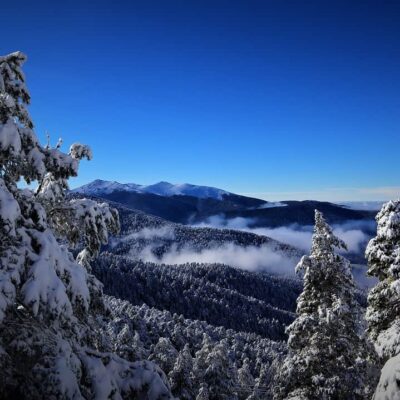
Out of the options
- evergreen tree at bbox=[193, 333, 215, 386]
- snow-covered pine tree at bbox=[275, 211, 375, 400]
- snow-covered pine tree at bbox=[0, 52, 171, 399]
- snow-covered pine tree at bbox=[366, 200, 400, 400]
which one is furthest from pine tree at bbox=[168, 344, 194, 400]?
snow-covered pine tree at bbox=[0, 52, 171, 399]

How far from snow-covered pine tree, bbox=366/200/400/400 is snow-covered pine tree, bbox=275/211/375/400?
109 centimetres

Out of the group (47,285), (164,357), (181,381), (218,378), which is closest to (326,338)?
(47,285)

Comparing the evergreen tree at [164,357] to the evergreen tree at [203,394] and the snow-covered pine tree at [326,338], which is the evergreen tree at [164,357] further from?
the snow-covered pine tree at [326,338]

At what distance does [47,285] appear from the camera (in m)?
5.94

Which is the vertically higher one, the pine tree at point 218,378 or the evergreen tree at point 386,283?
the evergreen tree at point 386,283

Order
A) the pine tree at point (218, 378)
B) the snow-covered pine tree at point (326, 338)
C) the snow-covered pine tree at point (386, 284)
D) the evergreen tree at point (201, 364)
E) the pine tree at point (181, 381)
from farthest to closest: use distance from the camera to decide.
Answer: the evergreen tree at point (201, 364) → the pine tree at point (218, 378) → the pine tree at point (181, 381) → the snow-covered pine tree at point (326, 338) → the snow-covered pine tree at point (386, 284)

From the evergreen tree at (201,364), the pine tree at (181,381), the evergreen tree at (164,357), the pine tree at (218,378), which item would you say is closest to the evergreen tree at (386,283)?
the pine tree at (181,381)

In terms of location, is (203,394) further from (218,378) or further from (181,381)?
(218,378)

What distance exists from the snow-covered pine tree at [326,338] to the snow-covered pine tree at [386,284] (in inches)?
43.1

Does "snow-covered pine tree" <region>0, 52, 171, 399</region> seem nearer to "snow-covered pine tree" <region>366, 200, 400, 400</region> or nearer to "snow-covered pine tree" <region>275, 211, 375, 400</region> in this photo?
"snow-covered pine tree" <region>366, 200, 400, 400</region>

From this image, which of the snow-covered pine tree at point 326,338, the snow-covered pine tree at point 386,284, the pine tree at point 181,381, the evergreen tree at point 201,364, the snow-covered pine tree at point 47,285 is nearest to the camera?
the snow-covered pine tree at point 47,285

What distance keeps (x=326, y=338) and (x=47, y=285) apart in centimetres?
1280

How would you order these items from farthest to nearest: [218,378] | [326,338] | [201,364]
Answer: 1. [201,364]
2. [218,378]
3. [326,338]

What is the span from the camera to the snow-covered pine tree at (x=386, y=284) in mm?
12191
